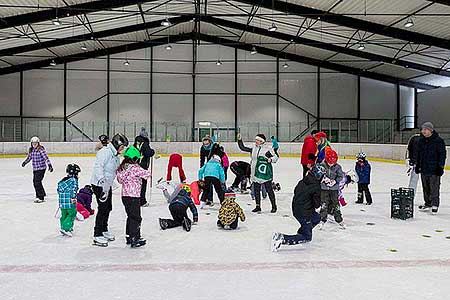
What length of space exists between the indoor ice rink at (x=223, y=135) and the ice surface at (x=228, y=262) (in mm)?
27

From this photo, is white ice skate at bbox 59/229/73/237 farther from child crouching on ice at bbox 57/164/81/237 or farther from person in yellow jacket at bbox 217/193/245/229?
person in yellow jacket at bbox 217/193/245/229

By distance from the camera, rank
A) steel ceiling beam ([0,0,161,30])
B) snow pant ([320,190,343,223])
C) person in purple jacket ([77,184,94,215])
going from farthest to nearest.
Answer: steel ceiling beam ([0,0,161,30]) → person in purple jacket ([77,184,94,215]) → snow pant ([320,190,343,223])

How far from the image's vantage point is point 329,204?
5.91 metres

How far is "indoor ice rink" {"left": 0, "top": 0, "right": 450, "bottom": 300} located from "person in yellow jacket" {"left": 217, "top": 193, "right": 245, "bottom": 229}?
11 cm

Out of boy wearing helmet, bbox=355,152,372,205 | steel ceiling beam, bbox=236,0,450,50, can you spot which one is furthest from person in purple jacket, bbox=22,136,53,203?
steel ceiling beam, bbox=236,0,450,50

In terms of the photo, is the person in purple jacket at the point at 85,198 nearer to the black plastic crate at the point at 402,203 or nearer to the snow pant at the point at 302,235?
the snow pant at the point at 302,235

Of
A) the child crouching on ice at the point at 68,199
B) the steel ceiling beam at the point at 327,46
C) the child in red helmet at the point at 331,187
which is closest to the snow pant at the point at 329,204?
the child in red helmet at the point at 331,187

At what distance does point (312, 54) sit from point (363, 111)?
5.78 metres

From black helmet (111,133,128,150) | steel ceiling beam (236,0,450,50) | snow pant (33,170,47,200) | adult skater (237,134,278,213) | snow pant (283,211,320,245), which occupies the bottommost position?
snow pant (283,211,320,245)

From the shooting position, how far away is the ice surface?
3.50 m

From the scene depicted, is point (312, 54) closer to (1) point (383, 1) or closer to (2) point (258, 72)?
(2) point (258, 72)

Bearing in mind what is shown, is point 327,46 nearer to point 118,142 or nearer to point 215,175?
point 215,175

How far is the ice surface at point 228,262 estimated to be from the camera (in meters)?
3.50

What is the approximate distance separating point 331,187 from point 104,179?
2971 millimetres
